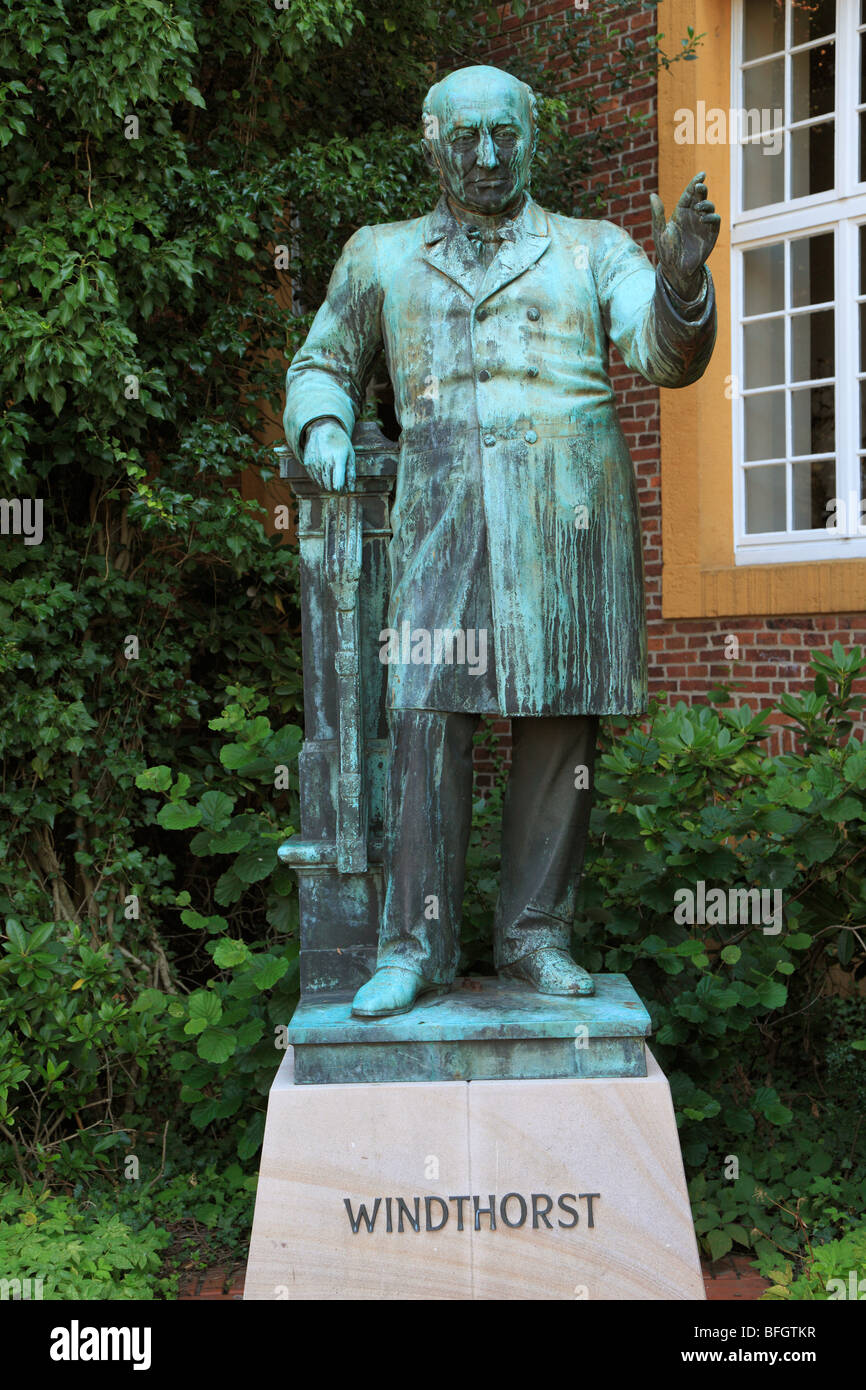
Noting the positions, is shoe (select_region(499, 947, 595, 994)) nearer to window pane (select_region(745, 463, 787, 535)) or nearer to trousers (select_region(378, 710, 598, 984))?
trousers (select_region(378, 710, 598, 984))

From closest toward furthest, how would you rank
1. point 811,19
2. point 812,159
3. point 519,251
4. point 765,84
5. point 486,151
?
1. point 486,151
2. point 519,251
3. point 811,19
4. point 812,159
5. point 765,84

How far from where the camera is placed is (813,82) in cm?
689

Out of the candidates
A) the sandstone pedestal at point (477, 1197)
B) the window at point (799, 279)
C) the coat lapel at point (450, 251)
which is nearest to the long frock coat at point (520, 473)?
the coat lapel at point (450, 251)

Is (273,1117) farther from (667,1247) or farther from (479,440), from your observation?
(479,440)

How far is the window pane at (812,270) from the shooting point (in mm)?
6930

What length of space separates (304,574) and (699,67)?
487cm

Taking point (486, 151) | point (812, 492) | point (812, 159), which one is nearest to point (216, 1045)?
point (486, 151)

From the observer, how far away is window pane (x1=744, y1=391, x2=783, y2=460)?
7.09m

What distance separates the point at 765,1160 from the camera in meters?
4.27

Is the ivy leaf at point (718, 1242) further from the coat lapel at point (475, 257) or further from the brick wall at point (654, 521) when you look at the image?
the brick wall at point (654, 521)

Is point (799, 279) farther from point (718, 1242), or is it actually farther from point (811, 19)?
point (718, 1242)

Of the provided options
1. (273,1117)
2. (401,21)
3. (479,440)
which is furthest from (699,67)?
(273,1117)

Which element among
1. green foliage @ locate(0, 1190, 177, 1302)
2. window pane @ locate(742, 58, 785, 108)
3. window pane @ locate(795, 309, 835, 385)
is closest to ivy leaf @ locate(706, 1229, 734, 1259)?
green foliage @ locate(0, 1190, 177, 1302)

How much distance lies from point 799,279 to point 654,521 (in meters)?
1.37
